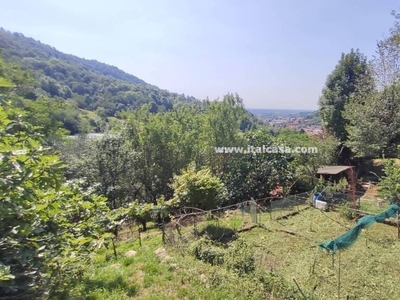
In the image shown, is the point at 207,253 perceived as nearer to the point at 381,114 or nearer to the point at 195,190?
the point at 195,190

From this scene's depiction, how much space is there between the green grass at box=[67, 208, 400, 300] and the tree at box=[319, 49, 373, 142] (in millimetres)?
16230

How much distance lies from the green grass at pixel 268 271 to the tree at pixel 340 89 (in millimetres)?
16230

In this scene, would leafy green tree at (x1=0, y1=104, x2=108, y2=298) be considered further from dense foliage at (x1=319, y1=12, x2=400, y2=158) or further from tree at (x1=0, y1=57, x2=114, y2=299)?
dense foliage at (x1=319, y1=12, x2=400, y2=158)

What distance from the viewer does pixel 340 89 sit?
2606 cm

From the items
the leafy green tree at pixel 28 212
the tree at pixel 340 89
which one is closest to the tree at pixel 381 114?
the tree at pixel 340 89

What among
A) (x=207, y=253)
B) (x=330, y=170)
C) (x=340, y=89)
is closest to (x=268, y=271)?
(x=207, y=253)

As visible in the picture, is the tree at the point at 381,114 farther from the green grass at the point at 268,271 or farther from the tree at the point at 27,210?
the tree at the point at 27,210

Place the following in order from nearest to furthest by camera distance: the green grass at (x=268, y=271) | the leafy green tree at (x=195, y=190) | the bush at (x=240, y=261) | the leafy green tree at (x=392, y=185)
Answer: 1. the green grass at (x=268, y=271)
2. the bush at (x=240, y=261)
3. the leafy green tree at (x=195, y=190)
4. the leafy green tree at (x=392, y=185)

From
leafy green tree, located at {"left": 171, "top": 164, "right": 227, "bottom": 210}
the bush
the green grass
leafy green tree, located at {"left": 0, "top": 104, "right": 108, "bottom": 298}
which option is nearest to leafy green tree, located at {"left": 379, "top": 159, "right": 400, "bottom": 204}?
the green grass

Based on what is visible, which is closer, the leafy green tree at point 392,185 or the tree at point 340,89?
the leafy green tree at point 392,185

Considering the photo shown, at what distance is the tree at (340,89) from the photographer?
995 inches

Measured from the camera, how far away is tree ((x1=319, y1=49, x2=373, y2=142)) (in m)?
25.3

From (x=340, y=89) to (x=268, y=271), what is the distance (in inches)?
980

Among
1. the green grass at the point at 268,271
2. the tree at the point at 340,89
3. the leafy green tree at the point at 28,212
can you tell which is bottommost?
the green grass at the point at 268,271
